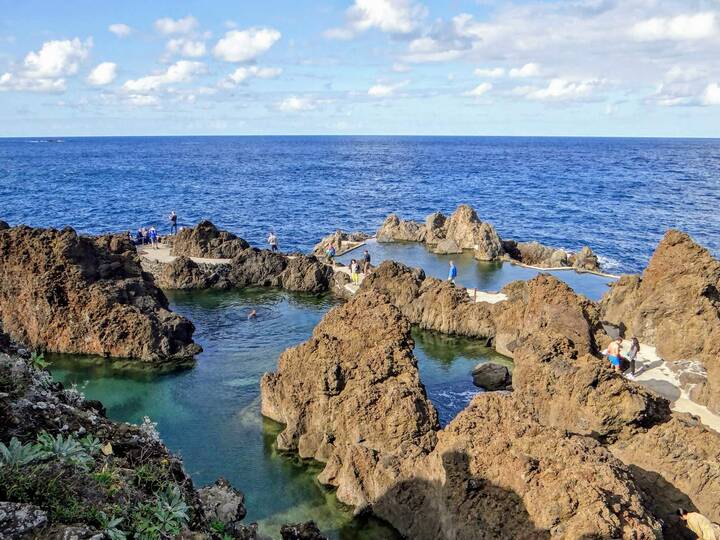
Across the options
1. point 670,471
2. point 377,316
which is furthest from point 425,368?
point 670,471

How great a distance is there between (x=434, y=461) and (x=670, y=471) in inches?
253

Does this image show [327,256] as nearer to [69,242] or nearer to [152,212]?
[69,242]

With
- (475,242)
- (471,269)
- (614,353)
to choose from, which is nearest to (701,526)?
(614,353)

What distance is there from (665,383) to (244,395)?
18.2 m

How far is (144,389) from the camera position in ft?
86.5

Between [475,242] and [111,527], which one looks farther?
[475,242]

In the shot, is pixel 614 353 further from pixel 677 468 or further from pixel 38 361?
pixel 38 361

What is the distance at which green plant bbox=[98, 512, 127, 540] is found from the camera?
226 inches

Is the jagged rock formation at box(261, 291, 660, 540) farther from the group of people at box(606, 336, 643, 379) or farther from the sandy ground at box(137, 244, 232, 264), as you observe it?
the sandy ground at box(137, 244, 232, 264)

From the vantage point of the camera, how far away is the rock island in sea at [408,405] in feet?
25.8

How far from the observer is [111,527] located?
5.85m

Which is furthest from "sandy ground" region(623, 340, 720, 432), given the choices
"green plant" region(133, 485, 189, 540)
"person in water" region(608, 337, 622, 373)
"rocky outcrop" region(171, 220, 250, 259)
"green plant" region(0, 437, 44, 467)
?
"rocky outcrop" region(171, 220, 250, 259)

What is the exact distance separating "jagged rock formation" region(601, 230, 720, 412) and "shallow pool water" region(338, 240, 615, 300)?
9011mm

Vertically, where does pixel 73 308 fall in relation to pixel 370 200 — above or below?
below
